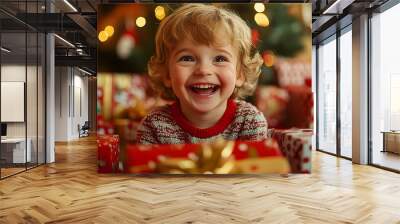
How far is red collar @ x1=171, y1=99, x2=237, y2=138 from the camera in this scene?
Answer: 6.67m

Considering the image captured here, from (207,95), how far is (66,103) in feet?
35.8

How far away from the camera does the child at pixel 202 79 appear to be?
6.54m

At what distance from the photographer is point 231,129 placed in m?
6.65

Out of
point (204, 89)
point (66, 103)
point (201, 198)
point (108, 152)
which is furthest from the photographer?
point (66, 103)

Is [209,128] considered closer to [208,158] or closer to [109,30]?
[208,158]

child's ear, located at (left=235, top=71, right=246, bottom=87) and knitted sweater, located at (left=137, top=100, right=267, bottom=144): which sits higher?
child's ear, located at (left=235, top=71, right=246, bottom=87)

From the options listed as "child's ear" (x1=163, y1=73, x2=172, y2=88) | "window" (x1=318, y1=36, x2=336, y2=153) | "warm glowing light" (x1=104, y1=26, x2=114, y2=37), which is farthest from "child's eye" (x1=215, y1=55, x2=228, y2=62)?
"window" (x1=318, y1=36, x2=336, y2=153)

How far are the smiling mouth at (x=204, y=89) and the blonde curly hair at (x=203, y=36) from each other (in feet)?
1.18

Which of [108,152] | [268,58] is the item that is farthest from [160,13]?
[108,152]

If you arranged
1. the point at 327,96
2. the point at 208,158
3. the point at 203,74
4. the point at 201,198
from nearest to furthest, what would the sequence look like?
the point at 201,198, the point at 203,74, the point at 208,158, the point at 327,96

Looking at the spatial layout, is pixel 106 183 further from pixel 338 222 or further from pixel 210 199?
pixel 338 222

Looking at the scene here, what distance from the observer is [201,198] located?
16.4 feet

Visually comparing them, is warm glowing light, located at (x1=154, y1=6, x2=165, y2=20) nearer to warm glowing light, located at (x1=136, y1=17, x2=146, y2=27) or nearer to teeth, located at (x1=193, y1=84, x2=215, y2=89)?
warm glowing light, located at (x1=136, y1=17, x2=146, y2=27)

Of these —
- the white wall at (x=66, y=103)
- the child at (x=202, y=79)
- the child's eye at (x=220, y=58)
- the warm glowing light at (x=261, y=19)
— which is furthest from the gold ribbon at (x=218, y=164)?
the white wall at (x=66, y=103)
